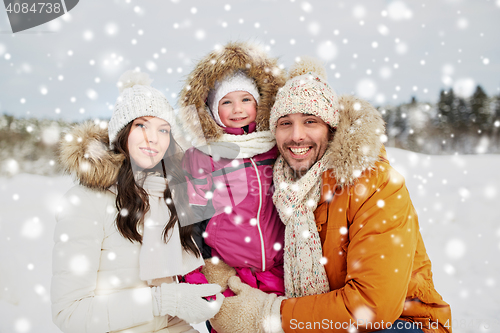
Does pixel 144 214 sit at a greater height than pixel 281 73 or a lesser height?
lesser

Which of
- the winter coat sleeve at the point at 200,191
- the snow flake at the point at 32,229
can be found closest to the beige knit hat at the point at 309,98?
the winter coat sleeve at the point at 200,191

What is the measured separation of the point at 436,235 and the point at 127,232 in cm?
519

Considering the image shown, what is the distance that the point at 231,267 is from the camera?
2131mm

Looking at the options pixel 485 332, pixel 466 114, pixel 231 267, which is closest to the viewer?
pixel 231 267

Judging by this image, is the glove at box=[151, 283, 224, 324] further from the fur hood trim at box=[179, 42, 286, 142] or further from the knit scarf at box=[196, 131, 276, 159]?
the fur hood trim at box=[179, 42, 286, 142]

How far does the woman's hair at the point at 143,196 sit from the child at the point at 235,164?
94 millimetres

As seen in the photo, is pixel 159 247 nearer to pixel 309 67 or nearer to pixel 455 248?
pixel 309 67

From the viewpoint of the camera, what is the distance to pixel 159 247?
1801 mm

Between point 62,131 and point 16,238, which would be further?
point 16,238

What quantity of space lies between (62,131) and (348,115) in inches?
74.7

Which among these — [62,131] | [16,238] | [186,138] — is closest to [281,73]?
[186,138]

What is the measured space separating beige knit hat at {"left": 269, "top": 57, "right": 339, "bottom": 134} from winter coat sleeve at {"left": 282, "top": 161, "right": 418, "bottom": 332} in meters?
0.49

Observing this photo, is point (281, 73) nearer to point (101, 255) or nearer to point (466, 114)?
point (101, 255)

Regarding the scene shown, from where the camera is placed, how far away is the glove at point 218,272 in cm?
207
